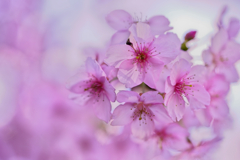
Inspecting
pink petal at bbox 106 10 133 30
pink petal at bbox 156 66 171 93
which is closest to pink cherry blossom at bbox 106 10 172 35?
Answer: pink petal at bbox 106 10 133 30

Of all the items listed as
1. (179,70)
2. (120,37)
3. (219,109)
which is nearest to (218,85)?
(219,109)

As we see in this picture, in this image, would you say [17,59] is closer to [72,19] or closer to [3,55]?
[3,55]

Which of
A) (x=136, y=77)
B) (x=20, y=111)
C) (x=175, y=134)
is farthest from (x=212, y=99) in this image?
(x=20, y=111)

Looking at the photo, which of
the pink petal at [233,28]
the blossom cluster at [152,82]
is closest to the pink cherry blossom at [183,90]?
the blossom cluster at [152,82]

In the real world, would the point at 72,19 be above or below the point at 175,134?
above

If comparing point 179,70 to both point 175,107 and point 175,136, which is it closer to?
point 175,107

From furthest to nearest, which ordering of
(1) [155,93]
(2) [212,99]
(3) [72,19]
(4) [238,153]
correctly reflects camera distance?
(4) [238,153] < (3) [72,19] < (2) [212,99] < (1) [155,93]

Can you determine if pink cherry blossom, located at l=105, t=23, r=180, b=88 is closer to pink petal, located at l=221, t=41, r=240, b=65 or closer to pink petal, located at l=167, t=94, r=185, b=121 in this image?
pink petal, located at l=167, t=94, r=185, b=121
